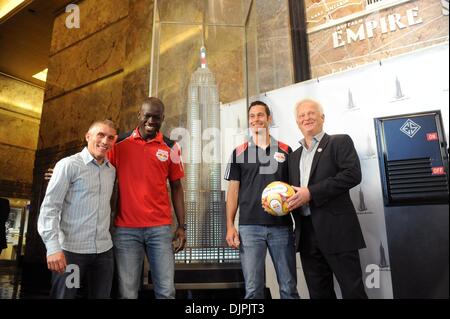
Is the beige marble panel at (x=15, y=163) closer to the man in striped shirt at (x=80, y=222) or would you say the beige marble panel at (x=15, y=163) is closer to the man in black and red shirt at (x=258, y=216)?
the man in striped shirt at (x=80, y=222)

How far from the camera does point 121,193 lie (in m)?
2.20

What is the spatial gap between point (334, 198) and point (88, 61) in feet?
15.1

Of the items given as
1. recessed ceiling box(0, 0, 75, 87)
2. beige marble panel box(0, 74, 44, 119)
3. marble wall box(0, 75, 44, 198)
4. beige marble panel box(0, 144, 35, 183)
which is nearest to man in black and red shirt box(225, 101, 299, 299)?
recessed ceiling box(0, 0, 75, 87)

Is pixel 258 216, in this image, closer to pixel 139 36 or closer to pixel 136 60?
pixel 136 60

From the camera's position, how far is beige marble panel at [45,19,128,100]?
16.2ft

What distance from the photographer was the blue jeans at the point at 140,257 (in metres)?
2.08

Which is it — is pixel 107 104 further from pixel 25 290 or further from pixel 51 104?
pixel 25 290

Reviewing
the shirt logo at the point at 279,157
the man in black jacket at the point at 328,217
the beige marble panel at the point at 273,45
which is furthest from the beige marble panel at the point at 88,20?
the man in black jacket at the point at 328,217

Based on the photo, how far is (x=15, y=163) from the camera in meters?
8.74

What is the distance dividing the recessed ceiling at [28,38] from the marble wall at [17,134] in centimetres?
42

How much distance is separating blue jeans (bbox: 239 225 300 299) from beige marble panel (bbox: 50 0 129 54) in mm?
4047
